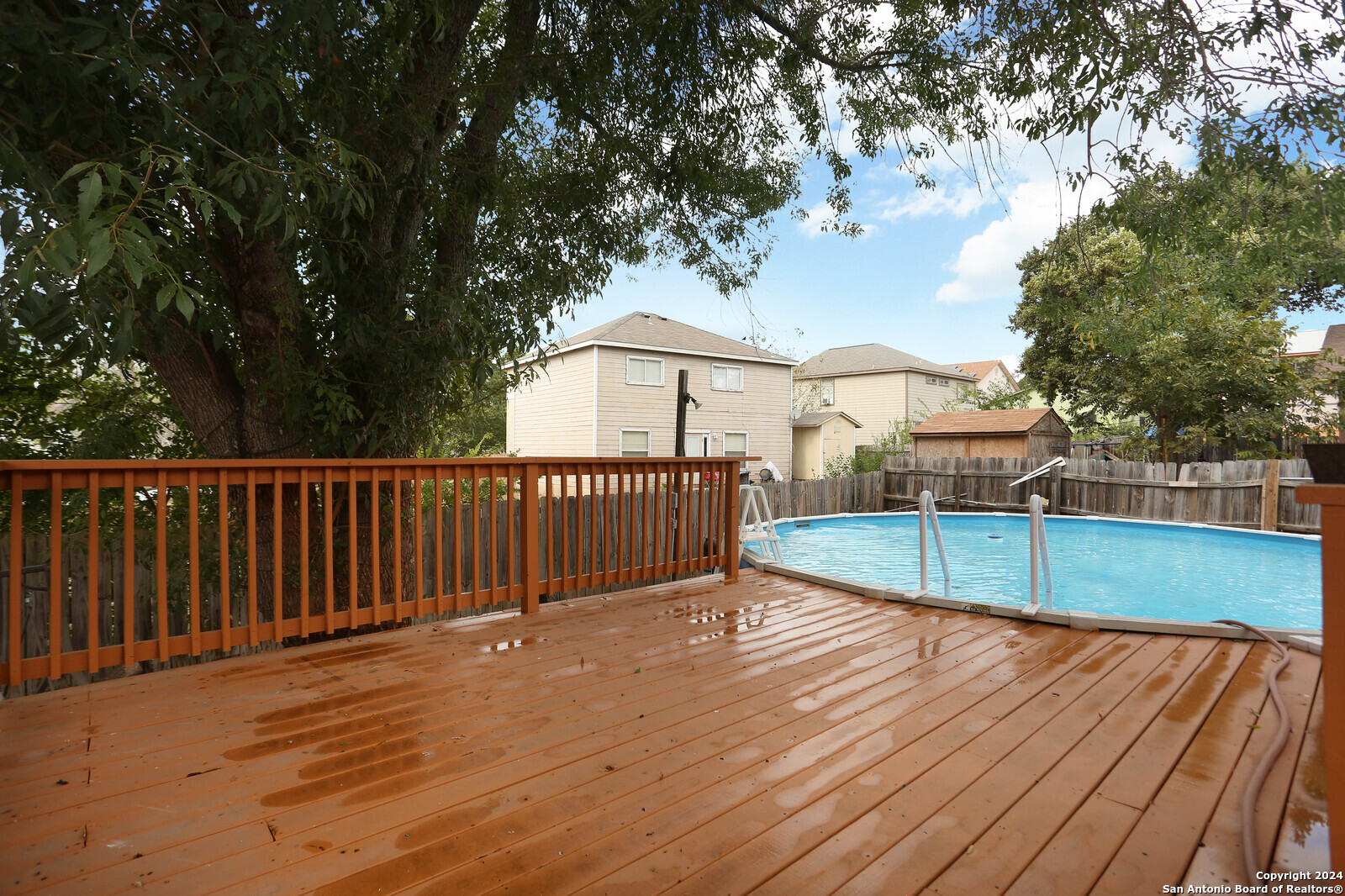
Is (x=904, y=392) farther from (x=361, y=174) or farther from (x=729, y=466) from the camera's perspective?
(x=361, y=174)

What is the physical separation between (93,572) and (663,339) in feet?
46.4

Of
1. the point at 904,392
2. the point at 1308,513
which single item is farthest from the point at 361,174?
the point at 904,392

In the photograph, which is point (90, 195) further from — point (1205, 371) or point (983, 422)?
point (983, 422)

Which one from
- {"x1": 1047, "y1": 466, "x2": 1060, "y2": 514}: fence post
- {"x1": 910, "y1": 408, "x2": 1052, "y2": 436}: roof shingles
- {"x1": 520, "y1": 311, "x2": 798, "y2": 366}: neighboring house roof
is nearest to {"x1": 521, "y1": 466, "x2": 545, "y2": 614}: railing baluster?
{"x1": 520, "y1": 311, "x2": 798, "y2": 366}: neighboring house roof

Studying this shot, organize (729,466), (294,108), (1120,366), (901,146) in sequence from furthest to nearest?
(1120,366) → (901,146) → (729,466) → (294,108)

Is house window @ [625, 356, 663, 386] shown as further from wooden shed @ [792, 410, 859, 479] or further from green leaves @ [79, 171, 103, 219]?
green leaves @ [79, 171, 103, 219]

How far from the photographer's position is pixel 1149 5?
3.09 meters

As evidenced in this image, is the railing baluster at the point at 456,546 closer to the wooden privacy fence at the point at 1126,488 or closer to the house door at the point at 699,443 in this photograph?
the wooden privacy fence at the point at 1126,488

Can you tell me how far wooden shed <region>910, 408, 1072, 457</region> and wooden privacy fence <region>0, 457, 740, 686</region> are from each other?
11550 mm

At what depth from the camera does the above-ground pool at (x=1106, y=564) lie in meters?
6.93

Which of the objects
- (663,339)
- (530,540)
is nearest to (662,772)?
(530,540)

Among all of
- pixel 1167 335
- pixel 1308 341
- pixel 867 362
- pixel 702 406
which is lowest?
pixel 702 406

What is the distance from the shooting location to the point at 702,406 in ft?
53.2

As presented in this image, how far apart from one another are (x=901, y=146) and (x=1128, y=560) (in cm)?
673
